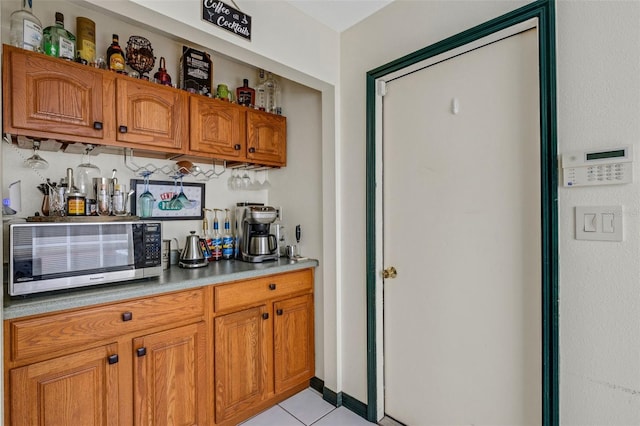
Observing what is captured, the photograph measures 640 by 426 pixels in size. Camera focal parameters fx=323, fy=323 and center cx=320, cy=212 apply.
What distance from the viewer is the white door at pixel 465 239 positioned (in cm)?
143

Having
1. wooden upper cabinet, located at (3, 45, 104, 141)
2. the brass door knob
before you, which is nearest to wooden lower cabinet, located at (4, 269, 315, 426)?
the brass door knob

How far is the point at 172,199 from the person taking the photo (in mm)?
2299

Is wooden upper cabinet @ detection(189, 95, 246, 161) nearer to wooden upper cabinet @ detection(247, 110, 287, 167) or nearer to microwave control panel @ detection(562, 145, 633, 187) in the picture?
wooden upper cabinet @ detection(247, 110, 287, 167)

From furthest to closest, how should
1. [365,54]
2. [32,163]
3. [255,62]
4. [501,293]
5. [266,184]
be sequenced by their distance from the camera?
[266,184] → [365,54] → [255,62] → [32,163] → [501,293]

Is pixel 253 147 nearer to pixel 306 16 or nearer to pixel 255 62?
pixel 255 62

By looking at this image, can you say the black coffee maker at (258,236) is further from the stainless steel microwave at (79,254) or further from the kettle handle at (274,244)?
the stainless steel microwave at (79,254)

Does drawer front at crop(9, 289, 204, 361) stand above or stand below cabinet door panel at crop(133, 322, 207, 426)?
above

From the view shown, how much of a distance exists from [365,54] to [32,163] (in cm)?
197

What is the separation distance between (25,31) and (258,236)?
160 centimetres

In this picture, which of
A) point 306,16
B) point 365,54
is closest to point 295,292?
point 365,54

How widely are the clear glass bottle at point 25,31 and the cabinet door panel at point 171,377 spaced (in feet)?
4.87

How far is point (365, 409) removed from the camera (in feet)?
6.79

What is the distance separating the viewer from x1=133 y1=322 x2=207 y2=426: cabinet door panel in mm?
1593

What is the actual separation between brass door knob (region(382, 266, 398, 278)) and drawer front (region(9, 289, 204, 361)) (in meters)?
1.09
